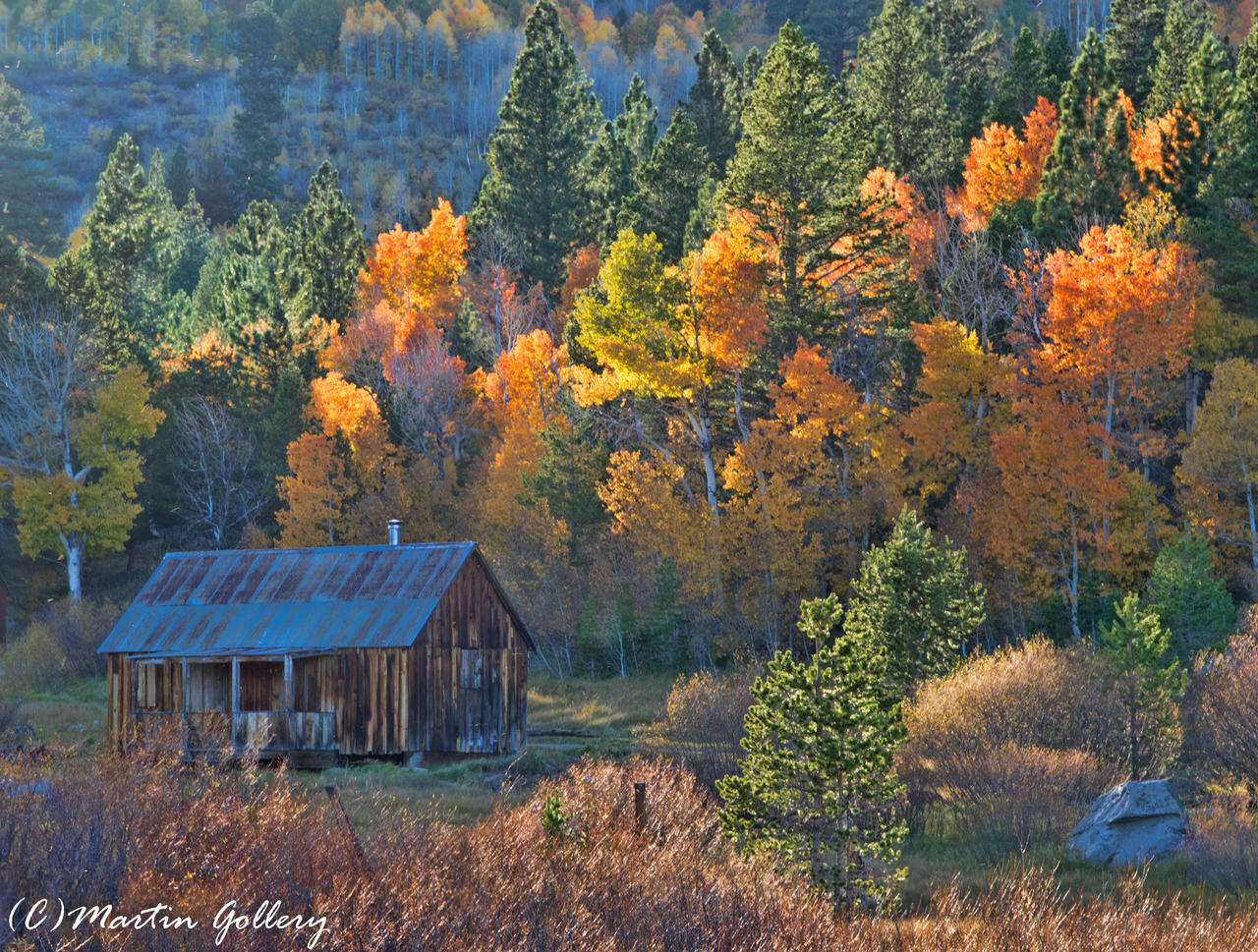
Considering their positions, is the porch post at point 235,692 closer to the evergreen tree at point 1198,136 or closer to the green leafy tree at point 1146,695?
the green leafy tree at point 1146,695

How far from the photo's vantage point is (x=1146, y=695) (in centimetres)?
2514

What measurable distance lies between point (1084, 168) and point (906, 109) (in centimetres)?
1482

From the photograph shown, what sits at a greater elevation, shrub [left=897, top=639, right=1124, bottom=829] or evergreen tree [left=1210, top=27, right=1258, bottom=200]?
evergreen tree [left=1210, top=27, right=1258, bottom=200]

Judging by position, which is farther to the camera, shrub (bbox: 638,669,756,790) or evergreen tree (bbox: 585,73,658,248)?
evergreen tree (bbox: 585,73,658,248)

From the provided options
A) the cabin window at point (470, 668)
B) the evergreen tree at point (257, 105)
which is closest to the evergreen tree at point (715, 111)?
the cabin window at point (470, 668)

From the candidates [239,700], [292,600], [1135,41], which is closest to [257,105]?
[1135,41]

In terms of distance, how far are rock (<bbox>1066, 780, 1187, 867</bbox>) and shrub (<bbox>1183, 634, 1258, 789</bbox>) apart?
3.39 metres

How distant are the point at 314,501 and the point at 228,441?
9.48 metres

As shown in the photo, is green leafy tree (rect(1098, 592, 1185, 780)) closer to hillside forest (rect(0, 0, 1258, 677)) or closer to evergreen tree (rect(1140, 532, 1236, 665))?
hillside forest (rect(0, 0, 1258, 677))

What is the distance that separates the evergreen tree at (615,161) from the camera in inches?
2625

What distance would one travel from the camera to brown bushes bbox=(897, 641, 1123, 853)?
2080cm

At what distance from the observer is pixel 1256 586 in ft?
119

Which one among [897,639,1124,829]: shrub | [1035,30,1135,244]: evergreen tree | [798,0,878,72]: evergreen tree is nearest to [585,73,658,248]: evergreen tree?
[1035,30,1135,244]: evergreen tree

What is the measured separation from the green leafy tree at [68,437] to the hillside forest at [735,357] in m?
0.21
